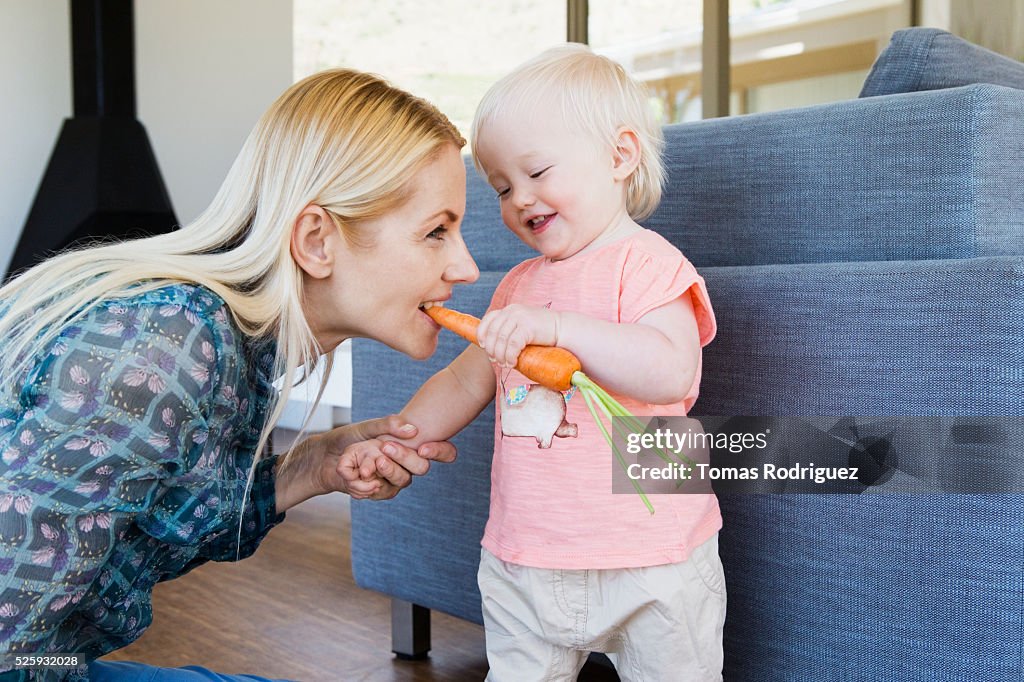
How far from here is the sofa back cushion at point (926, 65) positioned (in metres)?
1.31

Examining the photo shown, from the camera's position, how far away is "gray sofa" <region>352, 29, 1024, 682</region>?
3.66 ft

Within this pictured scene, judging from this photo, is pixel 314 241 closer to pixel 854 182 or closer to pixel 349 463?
pixel 349 463

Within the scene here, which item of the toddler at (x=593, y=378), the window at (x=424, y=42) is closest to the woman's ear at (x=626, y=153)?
the toddler at (x=593, y=378)

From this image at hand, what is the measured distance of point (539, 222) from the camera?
125cm

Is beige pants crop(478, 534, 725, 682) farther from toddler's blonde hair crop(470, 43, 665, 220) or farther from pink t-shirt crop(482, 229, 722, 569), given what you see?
toddler's blonde hair crop(470, 43, 665, 220)

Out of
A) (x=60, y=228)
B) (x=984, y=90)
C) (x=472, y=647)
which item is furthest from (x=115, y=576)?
(x=60, y=228)

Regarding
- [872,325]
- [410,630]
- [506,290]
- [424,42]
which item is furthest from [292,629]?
[424,42]

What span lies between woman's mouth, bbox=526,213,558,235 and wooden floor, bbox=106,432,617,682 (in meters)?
0.83

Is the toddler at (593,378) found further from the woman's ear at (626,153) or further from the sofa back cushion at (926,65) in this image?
the sofa back cushion at (926,65)

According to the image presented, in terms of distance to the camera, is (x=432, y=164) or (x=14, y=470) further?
(x=432, y=164)

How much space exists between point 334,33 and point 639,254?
5.36 m

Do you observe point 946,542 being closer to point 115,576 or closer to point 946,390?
point 946,390

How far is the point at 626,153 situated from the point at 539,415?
331 millimetres

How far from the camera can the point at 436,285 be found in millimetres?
1226
